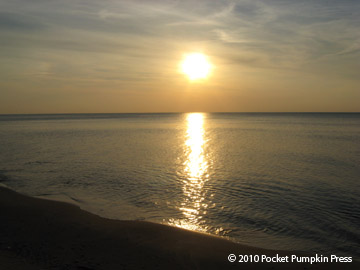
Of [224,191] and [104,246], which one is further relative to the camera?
[224,191]

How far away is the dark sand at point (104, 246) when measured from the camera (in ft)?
26.3

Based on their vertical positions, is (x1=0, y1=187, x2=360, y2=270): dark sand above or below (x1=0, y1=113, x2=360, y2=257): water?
below

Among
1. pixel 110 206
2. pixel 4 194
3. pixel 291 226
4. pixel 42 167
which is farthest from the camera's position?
pixel 42 167

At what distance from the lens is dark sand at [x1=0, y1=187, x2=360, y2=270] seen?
802 cm

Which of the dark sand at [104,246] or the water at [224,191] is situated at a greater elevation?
the water at [224,191]

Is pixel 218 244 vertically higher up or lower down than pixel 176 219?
lower down

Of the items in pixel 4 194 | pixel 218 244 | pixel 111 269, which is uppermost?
pixel 4 194

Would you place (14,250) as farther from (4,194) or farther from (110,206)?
(4,194)

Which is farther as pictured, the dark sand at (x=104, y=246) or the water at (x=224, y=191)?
the water at (x=224, y=191)

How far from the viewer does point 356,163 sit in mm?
26125

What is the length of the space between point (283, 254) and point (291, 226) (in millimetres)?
2982

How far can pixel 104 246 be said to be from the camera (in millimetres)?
9148

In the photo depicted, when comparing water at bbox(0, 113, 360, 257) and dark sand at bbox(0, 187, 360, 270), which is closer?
dark sand at bbox(0, 187, 360, 270)

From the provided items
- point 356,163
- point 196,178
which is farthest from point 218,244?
point 356,163
